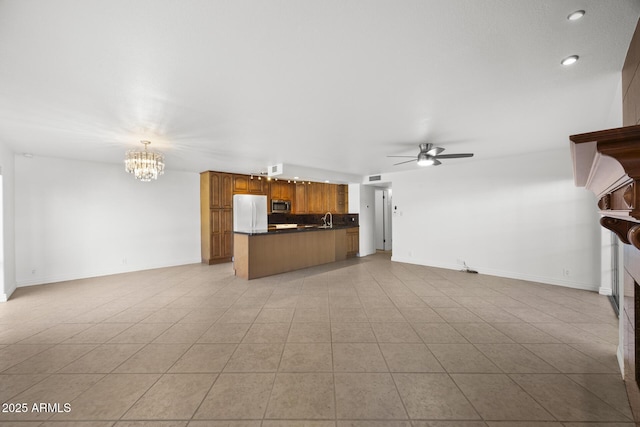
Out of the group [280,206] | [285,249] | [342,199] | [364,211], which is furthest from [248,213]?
[364,211]

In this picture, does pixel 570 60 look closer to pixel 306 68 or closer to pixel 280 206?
pixel 306 68

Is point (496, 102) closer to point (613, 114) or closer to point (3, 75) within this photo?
point (613, 114)

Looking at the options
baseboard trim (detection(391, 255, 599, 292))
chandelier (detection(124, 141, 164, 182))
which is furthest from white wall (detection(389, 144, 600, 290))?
chandelier (detection(124, 141, 164, 182))

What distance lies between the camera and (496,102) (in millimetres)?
2566

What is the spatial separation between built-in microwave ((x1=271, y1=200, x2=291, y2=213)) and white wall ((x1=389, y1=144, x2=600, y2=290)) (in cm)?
356

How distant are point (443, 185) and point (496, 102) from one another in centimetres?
375

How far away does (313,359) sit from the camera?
7.41ft

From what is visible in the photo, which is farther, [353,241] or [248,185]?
[353,241]

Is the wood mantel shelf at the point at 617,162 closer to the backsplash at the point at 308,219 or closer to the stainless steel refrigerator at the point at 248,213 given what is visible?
the stainless steel refrigerator at the point at 248,213

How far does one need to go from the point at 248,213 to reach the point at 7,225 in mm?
4319

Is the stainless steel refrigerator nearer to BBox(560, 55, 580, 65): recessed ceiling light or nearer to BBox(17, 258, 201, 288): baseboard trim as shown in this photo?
BBox(17, 258, 201, 288): baseboard trim

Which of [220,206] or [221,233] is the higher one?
[220,206]

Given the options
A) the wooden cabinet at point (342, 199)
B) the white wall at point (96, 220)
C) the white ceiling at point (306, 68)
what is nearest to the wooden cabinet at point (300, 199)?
the wooden cabinet at point (342, 199)

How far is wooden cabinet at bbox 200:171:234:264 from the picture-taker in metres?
6.57
